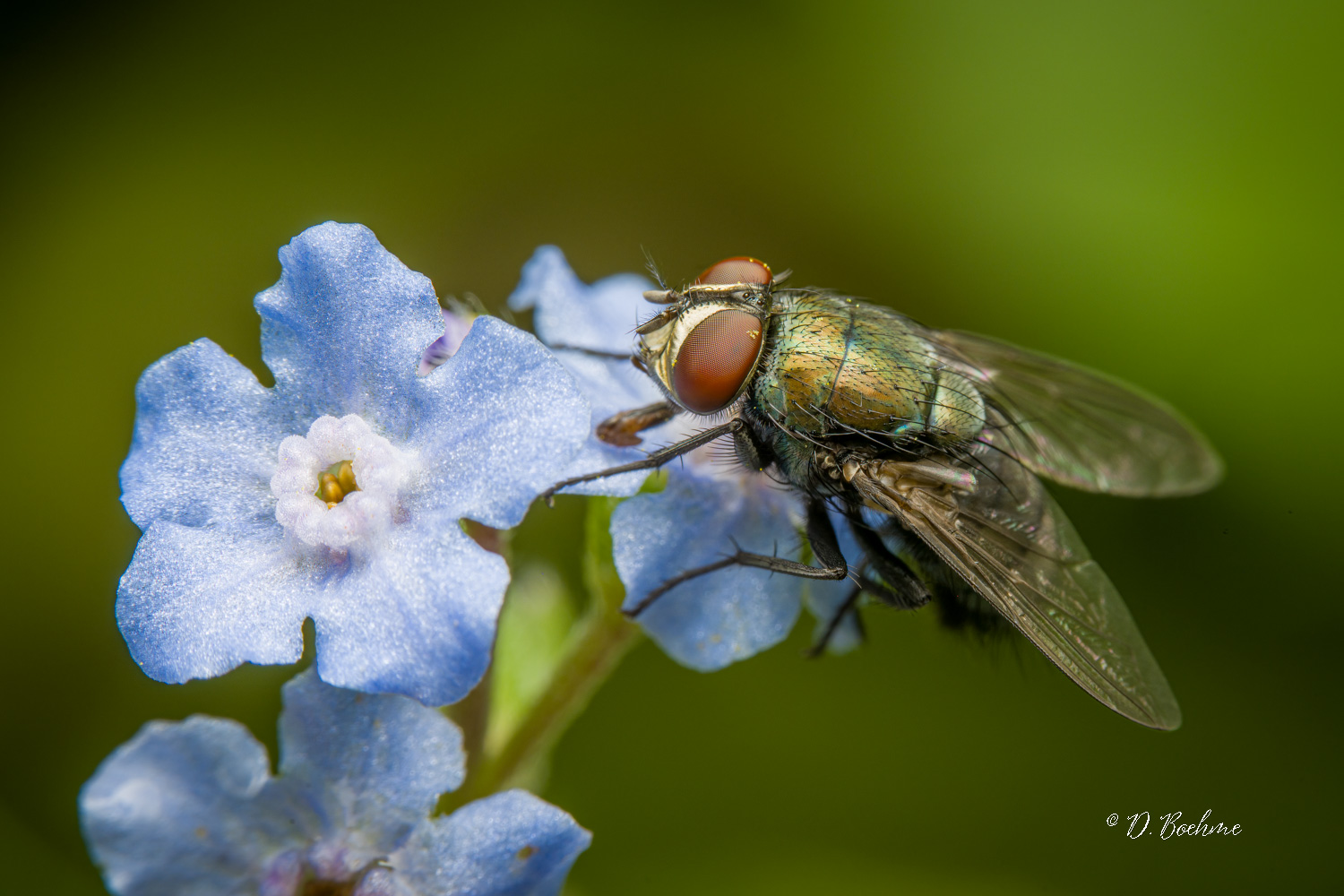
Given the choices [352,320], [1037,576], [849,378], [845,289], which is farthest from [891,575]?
[845,289]

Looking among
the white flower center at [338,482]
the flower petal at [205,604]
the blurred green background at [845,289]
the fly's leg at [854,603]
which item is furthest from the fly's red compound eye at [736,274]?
the blurred green background at [845,289]

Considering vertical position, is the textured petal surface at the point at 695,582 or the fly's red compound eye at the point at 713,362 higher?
the fly's red compound eye at the point at 713,362

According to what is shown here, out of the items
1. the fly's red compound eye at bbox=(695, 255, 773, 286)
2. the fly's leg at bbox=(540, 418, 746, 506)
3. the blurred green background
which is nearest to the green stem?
the fly's leg at bbox=(540, 418, 746, 506)

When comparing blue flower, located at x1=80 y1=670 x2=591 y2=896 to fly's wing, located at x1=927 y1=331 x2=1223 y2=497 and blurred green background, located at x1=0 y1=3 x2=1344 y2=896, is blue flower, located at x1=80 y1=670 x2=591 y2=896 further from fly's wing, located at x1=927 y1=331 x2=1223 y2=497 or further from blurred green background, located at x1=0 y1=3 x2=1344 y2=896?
fly's wing, located at x1=927 y1=331 x2=1223 y2=497

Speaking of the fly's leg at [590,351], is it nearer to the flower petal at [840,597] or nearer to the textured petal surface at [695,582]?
the textured petal surface at [695,582]

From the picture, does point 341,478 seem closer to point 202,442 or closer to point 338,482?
point 338,482

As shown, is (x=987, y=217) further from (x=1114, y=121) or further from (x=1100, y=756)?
(x=1100, y=756)
